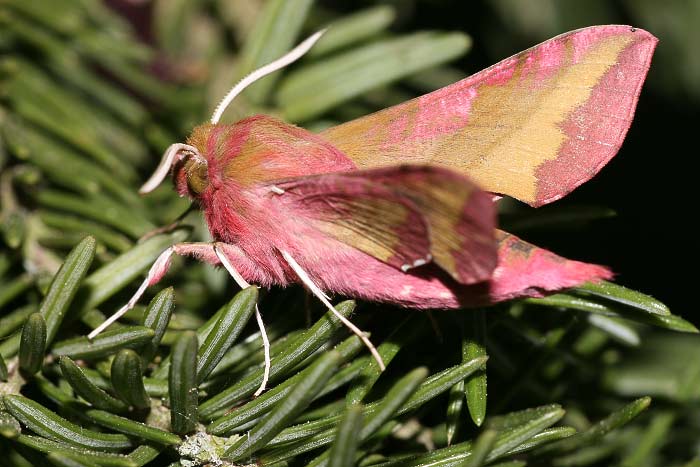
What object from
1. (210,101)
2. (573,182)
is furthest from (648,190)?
(210,101)

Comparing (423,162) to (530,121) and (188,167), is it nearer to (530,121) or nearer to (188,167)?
(530,121)

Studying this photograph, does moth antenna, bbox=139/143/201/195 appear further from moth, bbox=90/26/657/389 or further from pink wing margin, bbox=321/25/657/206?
pink wing margin, bbox=321/25/657/206

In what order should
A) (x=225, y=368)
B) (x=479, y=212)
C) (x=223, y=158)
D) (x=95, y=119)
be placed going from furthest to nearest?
(x=95, y=119)
(x=223, y=158)
(x=225, y=368)
(x=479, y=212)

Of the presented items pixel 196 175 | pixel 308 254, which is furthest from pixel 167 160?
pixel 308 254

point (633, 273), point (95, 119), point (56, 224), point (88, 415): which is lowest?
point (633, 273)

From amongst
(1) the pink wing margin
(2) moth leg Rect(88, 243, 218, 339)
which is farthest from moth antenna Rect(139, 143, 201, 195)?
(1) the pink wing margin

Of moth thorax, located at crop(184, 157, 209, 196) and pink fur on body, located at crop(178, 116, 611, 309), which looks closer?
pink fur on body, located at crop(178, 116, 611, 309)

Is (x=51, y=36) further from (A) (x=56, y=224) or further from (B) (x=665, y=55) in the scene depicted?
(B) (x=665, y=55)

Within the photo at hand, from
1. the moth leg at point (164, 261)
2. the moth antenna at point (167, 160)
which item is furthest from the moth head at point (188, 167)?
the moth leg at point (164, 261)
